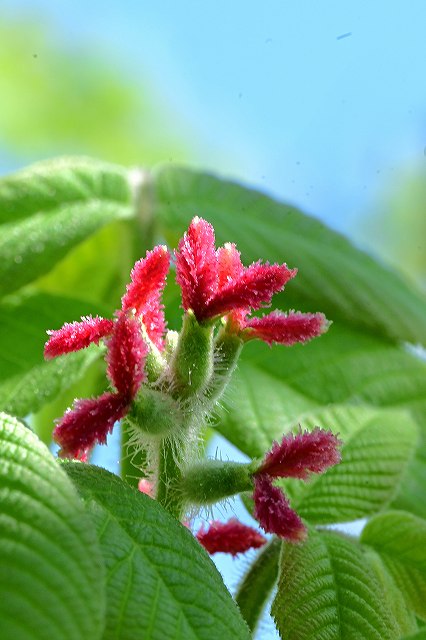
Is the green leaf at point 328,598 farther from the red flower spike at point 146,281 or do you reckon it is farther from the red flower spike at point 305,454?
the red flower spike at point 146,281

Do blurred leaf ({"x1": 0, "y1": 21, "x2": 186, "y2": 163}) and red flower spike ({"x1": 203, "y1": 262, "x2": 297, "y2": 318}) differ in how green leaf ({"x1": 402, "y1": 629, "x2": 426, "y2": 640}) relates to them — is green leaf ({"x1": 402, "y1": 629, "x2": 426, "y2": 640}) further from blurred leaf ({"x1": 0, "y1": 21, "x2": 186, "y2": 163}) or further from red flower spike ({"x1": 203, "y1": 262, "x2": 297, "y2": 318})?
blurred leaf ({"x1": 0, "y1": 21, "x2": 186, "y2": 163})

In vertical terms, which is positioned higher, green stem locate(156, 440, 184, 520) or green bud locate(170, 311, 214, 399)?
green bud locate(170, 311, 214, 399)

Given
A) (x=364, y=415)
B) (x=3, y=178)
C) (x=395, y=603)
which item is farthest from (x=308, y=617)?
(x=3, y=178)

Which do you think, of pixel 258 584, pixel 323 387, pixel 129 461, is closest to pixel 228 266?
→ pixel 129 461

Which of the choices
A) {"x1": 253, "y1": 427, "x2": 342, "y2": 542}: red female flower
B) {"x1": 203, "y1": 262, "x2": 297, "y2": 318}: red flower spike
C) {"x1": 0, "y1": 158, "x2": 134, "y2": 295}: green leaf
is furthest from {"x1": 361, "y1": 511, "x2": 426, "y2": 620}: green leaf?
{"x1": 0, "y1": 158, "x2": 134, "y2": 295}: green leaf

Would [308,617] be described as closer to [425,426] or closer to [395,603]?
[395,603]

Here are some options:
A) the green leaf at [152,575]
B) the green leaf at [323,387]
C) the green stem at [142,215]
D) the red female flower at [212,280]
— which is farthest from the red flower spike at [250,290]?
the green stem at [142,215]
